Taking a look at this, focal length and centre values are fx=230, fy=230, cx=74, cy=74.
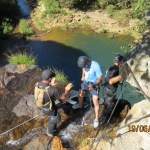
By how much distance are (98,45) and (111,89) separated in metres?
9.12

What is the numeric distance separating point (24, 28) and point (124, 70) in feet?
39.2

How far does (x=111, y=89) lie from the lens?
5.56 metres

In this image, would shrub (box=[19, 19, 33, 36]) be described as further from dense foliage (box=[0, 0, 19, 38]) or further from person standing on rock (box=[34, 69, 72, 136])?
person standing on rock (box=[34, 69, 72, 136])

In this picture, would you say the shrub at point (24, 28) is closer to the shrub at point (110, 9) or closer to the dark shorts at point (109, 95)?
the shrub at point (110, 9)

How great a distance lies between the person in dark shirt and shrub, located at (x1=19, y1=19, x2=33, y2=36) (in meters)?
10.8

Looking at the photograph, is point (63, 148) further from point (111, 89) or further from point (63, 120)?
point (111, 89)

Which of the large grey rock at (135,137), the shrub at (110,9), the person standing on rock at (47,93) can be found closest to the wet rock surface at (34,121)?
the large grey rock at (135,137)

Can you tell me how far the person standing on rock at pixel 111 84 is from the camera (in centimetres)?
512

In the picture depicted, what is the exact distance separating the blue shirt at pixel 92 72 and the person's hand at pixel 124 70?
0.46 metres

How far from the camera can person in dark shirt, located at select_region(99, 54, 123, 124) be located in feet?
16.9

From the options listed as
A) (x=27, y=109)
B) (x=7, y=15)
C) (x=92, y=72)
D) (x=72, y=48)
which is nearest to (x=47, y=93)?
(x=92, y=72)

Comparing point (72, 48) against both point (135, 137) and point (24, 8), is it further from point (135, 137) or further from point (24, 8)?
point (135, 137)

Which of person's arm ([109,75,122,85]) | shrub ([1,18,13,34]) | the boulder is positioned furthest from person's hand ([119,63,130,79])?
shrub ([1,18,13,34])

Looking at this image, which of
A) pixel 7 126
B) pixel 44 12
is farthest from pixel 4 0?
pixel 7 126
